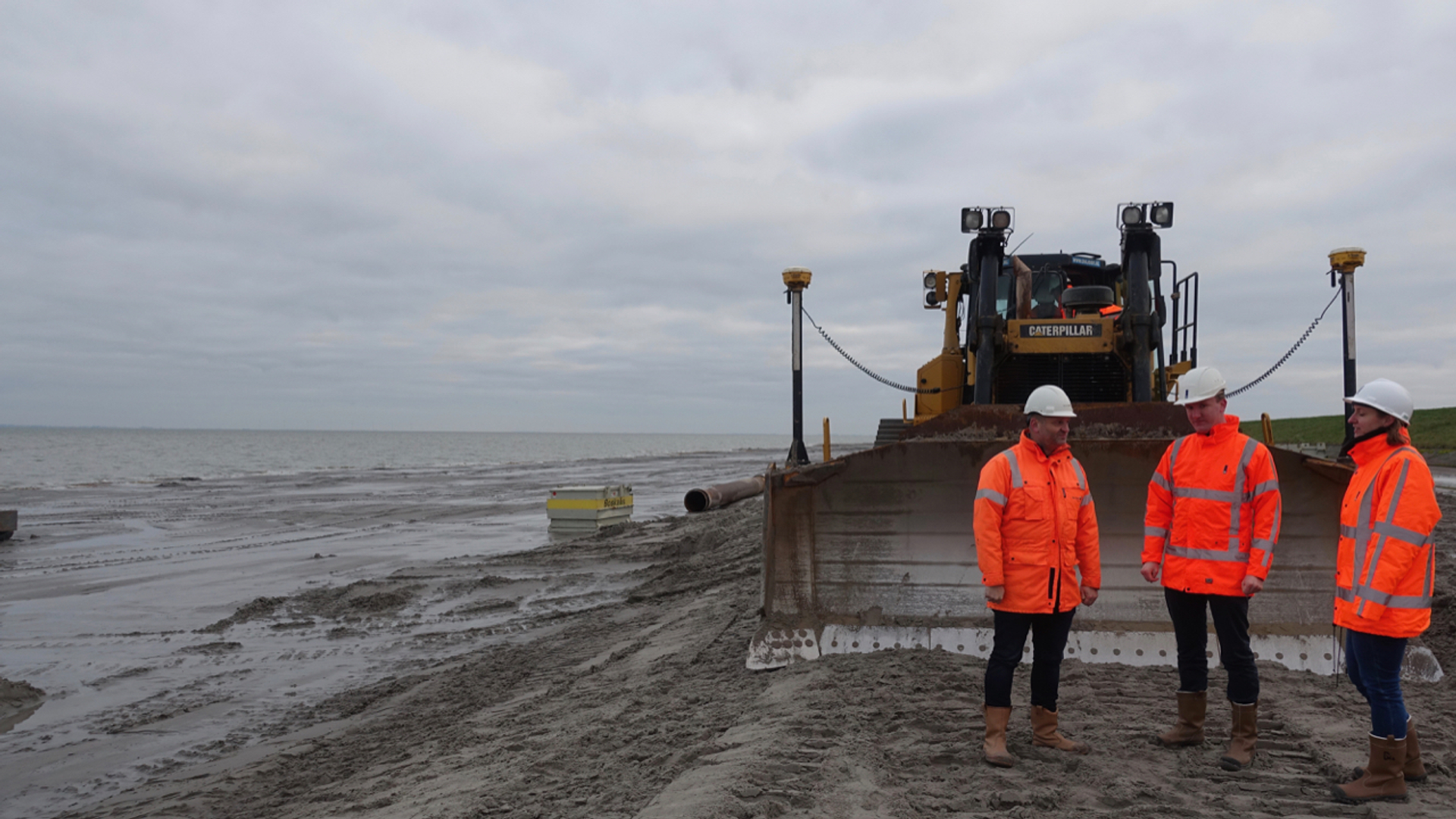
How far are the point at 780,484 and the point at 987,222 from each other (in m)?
3.80

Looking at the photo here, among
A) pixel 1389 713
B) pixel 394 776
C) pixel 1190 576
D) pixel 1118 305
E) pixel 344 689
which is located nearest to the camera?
pixel 1389 713

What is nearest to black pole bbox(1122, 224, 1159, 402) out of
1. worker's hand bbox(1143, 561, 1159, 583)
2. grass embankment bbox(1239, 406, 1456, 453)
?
worker's hand bbox(1143, 561, 1159, 583)

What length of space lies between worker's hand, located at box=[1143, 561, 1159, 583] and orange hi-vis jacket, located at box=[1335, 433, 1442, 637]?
2.27 feet

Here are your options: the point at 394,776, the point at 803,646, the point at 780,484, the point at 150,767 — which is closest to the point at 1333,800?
the point at 803,646

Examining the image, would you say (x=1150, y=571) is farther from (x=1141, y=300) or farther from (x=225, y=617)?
(x=225, y=617)

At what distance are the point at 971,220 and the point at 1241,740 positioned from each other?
5028 millimetres

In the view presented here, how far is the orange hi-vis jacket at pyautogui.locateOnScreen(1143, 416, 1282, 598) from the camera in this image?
370 cm

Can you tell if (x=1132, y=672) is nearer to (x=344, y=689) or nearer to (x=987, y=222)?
(x=987, y=222)

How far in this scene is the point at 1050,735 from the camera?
12.6ft

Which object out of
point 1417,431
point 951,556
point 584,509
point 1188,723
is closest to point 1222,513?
point 1188,723

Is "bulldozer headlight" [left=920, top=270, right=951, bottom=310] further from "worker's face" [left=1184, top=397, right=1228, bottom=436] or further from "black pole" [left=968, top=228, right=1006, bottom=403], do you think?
"worker's face" [left=1184, top=397, right=1228, bottom=436]

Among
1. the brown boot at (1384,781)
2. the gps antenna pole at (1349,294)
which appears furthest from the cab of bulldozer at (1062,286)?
the brown boot at (1384,781)

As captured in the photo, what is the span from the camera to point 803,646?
17.1 ft

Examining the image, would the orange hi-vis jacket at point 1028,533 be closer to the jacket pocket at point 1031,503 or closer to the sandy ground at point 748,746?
the jacket pocket at point 1031,503
